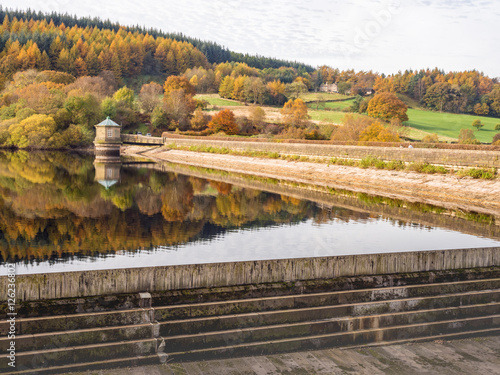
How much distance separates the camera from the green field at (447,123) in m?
87.7

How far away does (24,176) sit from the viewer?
116 feet

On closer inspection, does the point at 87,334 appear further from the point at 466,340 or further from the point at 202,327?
the point at 466,340

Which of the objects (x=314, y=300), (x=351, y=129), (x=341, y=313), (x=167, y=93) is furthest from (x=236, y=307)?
(x=167, y=93)

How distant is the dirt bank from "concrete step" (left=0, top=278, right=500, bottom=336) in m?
14.3

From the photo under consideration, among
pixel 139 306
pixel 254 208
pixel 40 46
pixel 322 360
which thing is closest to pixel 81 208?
pixel 254 208

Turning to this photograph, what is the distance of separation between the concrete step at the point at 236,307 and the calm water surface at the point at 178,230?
3.62m

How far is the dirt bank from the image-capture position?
26000mm

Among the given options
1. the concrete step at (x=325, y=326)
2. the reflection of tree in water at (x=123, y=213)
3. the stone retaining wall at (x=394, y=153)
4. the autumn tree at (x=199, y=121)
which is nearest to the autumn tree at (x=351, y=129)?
the stone retaining wall at (x=394, y=153)

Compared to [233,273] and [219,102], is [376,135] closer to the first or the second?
[233,273]

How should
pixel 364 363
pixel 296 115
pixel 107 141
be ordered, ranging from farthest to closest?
pixel 296 115 → pixel 107 141 → pixel 364 363

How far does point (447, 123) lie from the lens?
99688 mm

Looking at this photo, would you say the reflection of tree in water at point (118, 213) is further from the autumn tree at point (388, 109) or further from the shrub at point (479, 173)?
the autumn tree at point (388, 109)

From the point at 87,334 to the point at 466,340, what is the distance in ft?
21.1

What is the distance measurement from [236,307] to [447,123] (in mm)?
100329
